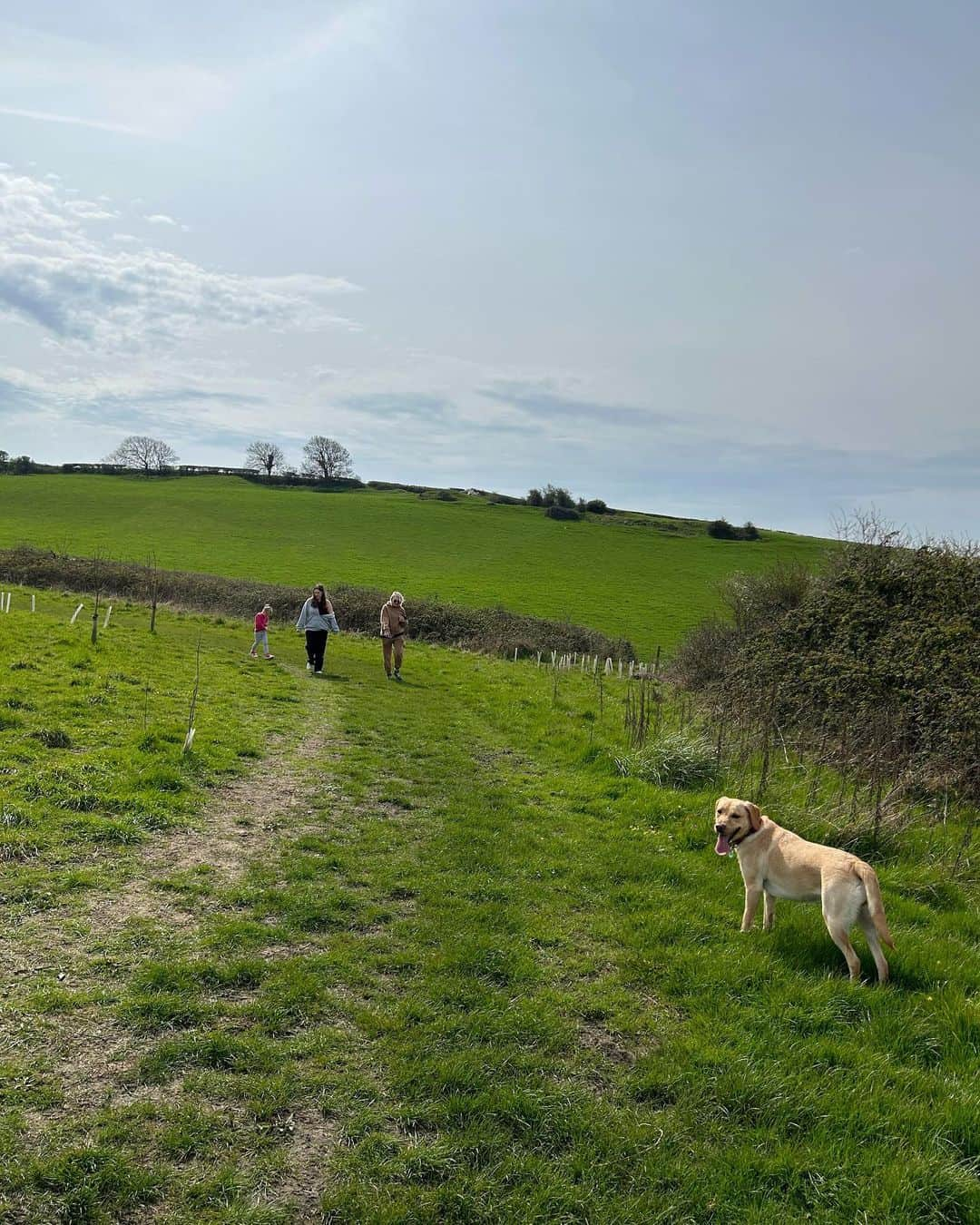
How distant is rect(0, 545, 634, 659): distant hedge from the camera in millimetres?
34156

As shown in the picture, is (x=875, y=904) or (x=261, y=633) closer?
(x=875, y=904)

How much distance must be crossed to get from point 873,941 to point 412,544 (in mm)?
61534

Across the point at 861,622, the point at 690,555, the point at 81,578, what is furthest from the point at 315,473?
the point at 861,622

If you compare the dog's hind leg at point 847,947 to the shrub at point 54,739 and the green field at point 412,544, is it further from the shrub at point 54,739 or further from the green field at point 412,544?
the green field at point 412,544

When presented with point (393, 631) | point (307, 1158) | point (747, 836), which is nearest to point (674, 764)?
point (747, 836)

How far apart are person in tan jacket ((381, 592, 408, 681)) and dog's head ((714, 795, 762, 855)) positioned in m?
14.2

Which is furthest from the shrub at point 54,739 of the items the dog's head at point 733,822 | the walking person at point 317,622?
the walking person at point 317,622

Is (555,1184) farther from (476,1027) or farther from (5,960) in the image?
(5,960)

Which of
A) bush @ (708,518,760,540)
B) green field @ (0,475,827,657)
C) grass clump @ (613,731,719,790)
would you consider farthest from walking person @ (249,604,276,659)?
bush @ (708,518,760,540)

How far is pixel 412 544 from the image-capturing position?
65.8 m

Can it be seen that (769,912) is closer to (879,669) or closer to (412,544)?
(879,669)

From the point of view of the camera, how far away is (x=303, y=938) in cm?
594

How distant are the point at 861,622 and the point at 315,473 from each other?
97.5 m

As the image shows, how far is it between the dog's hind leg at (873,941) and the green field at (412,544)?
3380cm
